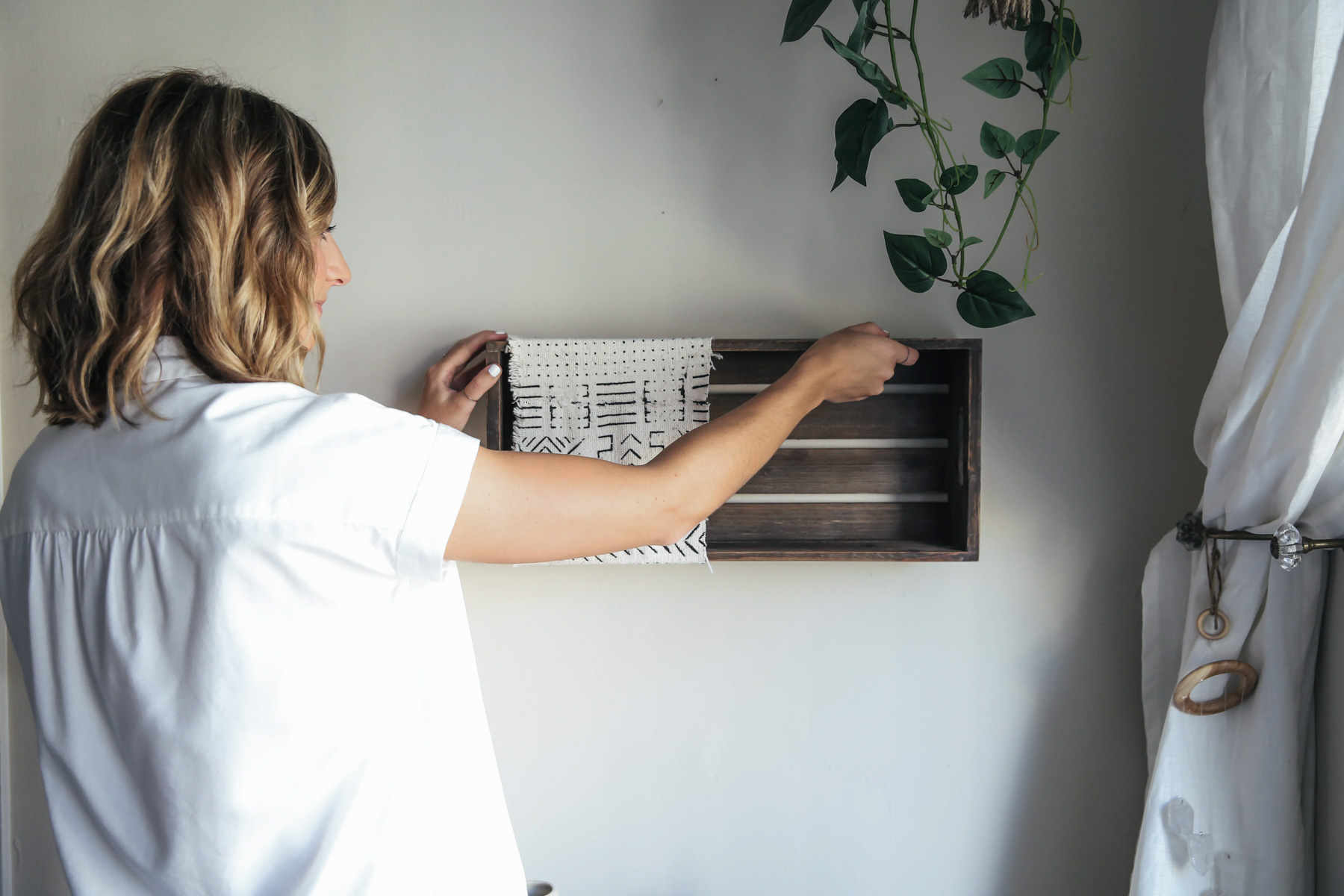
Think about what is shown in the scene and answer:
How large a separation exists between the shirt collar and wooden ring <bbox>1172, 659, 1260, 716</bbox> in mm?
1103

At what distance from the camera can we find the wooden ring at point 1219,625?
950 millimetres

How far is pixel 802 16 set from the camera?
0.93m

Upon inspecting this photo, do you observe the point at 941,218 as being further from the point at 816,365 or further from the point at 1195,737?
the point at 1195,737

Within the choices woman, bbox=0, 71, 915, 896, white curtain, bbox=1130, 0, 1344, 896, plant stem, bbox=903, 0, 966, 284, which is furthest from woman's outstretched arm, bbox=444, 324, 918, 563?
white curtain, bbox=1130, 0, 1344, 896

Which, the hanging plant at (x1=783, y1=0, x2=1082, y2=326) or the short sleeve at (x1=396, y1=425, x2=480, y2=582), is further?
the hanging plant at (x1=783, y1=0, x2=1082, y2=326)

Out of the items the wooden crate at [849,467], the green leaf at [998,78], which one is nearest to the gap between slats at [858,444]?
the wooden crate at [849,467]

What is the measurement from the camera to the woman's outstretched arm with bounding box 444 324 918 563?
0.67 m

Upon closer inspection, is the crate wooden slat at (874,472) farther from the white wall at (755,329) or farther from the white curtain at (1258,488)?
the white curtain at (1258,488)

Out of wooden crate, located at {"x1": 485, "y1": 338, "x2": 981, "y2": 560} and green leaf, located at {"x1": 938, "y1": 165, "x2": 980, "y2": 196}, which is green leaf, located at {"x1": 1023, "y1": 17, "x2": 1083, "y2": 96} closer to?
green leaf, located at {"x1": 938, "y1": 165, "x2": 980, "y2": 196}

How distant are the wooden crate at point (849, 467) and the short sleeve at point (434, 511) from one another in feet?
1.52

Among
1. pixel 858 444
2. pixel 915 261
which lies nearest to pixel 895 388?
pixel 858 444

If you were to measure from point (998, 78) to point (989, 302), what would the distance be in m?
0.26

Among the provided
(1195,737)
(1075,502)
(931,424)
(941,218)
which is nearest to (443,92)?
(941,218)

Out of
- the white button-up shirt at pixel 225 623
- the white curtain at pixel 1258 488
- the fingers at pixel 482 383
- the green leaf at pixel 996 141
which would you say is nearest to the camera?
the white button-up shirt at pixel 225 623
